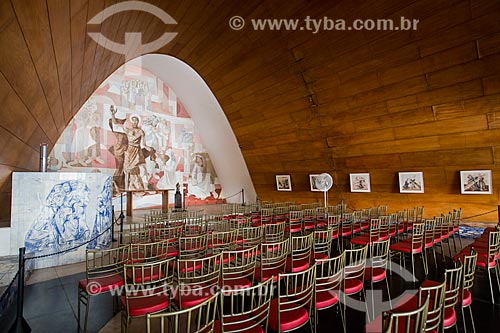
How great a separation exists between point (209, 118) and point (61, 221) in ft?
32.0

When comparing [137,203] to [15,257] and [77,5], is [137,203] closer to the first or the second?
[15,257]

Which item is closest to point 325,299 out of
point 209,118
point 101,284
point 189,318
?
point 189,318

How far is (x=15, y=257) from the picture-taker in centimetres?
505

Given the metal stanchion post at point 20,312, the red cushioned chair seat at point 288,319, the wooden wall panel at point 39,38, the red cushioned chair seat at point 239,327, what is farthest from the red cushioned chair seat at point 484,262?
the wooden wall panel at point 39,38

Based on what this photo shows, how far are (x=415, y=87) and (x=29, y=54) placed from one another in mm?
8317

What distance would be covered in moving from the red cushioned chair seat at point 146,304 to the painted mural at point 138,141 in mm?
10364

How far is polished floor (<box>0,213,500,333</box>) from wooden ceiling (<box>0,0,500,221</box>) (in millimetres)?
2399

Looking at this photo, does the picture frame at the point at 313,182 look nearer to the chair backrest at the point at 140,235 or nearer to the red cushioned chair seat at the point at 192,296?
the chair backrest at the point at 140,235

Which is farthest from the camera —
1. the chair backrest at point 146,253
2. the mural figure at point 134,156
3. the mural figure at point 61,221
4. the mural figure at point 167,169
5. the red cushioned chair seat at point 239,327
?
the mural figure at point 167,169

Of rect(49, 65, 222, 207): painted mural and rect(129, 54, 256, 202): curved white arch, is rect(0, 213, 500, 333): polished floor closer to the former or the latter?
rect(49, 65, 222, 207): painted mural

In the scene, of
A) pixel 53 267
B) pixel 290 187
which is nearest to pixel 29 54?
pixel 53 267

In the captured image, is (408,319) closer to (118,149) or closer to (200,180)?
(118,149)

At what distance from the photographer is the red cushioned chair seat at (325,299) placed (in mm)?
2916

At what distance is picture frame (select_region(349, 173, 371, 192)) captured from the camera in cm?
1011
